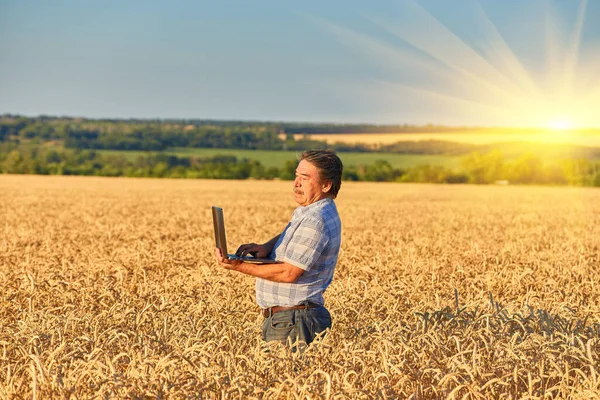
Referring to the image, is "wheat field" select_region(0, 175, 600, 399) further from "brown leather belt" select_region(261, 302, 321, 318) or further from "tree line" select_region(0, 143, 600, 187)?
"tree line" select_region(0, 143, 600, 187)

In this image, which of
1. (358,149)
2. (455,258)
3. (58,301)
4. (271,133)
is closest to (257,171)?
(358,149)

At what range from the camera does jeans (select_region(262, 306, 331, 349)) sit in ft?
A: 21.5

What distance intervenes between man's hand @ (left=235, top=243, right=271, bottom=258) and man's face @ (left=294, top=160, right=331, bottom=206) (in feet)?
1.85

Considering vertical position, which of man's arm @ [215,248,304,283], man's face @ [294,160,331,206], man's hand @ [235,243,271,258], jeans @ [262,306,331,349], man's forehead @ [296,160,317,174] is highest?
man's forehead @ [296,160,317,174]

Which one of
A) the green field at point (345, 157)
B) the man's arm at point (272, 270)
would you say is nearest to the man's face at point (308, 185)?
the man's arm at point (272, 270)

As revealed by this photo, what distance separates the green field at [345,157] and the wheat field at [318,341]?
71.8m

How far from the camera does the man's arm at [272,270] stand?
6.30 m

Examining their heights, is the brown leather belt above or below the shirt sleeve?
below

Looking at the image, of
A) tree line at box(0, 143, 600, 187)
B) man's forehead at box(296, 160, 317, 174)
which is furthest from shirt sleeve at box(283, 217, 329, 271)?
tree line at box(0, 143, 600, 187)

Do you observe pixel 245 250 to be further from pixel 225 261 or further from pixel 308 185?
pixel 308 185

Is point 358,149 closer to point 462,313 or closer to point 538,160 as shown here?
point 538,160

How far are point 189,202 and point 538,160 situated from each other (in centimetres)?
5386

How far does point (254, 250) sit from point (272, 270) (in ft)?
1.29

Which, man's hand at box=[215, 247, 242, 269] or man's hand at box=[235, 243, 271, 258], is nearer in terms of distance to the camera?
man's hand at box=[215, 247, 242, 269]
